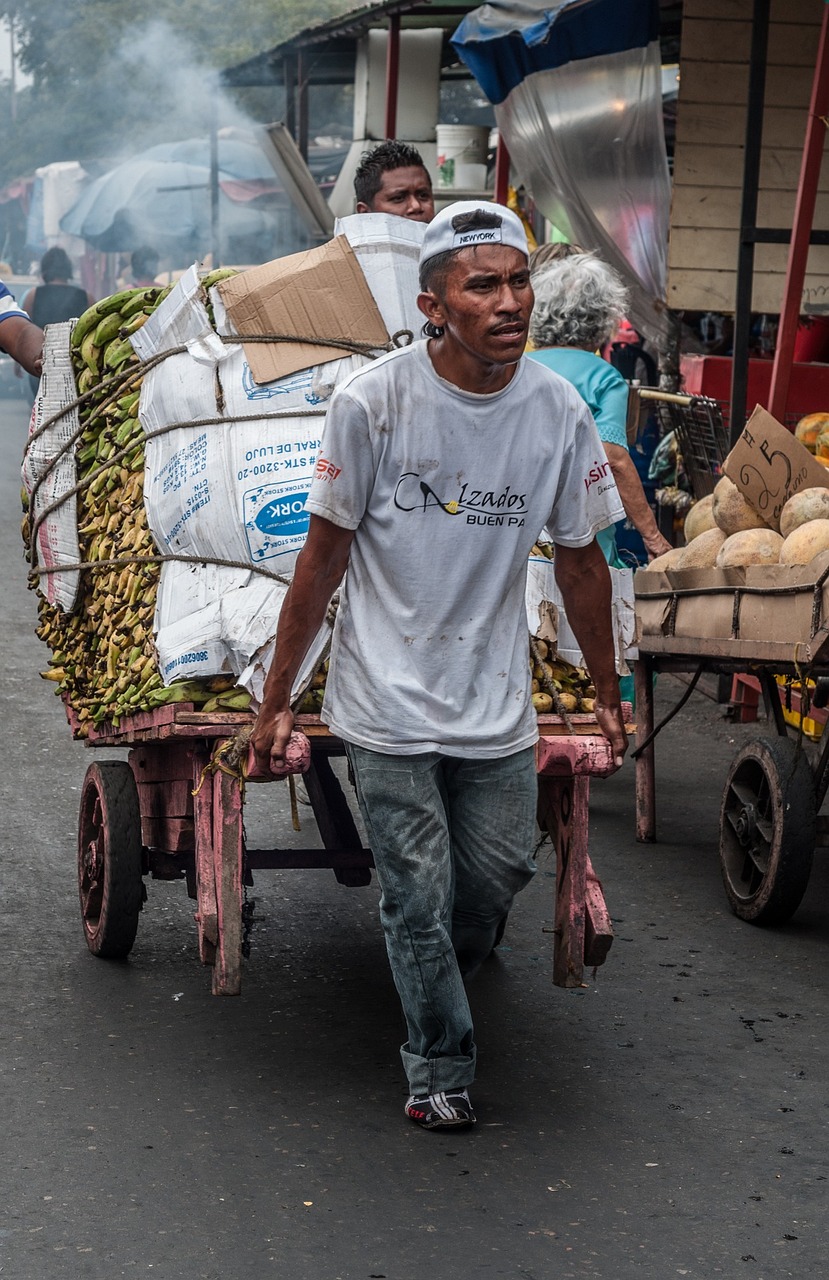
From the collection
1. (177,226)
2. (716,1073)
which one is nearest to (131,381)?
(716,1073)

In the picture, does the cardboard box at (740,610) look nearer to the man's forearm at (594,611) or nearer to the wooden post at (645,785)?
the wooden post at (645,785)

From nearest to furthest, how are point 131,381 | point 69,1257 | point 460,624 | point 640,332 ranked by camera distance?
point 69,1257 → point 460,624 → point 131,381 → point 640,332

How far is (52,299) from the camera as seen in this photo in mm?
19953

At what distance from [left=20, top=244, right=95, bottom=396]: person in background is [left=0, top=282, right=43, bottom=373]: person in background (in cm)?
1474

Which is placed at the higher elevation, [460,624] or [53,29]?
[53,29]

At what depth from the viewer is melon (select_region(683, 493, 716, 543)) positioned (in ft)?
21.4

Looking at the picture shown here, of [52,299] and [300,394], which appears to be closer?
[300,394]

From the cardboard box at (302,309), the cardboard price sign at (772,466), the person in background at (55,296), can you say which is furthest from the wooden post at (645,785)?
the person in background at (55,296)

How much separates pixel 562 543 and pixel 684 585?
2.04 m

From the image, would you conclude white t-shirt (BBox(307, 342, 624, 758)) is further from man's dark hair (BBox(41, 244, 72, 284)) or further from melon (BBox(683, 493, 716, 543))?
man's dark hair (BBox(41, 244, 72, 284))


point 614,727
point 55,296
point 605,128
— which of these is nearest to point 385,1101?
point 614,727

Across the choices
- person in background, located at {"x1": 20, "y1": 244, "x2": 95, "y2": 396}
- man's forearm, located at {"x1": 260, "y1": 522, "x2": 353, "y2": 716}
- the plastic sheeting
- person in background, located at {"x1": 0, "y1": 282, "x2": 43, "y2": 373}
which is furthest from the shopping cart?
person in background, located at {"x1": 20, "y1": 244, "x2": 95, "y2": 396}

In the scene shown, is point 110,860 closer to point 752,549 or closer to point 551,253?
point 752,549

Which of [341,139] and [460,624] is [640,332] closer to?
[460,624]
